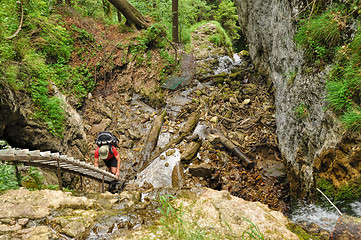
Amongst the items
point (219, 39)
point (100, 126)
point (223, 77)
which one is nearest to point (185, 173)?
point (100, 126)

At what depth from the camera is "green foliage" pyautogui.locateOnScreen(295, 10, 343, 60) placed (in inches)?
157

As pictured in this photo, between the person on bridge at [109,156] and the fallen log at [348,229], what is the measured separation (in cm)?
486

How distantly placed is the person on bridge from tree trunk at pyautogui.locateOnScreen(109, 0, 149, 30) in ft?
31.9

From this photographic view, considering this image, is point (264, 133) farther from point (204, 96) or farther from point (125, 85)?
point (125, 85)

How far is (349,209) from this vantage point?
3477 mm

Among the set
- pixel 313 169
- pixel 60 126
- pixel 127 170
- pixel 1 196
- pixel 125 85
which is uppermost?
pixel 125 85

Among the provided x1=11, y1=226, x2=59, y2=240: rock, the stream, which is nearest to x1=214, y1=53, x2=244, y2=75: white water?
the stream

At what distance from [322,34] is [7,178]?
671cm

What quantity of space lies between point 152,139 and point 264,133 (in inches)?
180

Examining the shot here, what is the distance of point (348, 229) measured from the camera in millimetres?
1762

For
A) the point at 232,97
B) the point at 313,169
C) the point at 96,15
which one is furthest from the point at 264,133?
the point at 96,15

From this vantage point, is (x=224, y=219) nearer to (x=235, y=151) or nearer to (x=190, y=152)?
(x=190, y=152)

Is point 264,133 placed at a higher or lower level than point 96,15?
lower

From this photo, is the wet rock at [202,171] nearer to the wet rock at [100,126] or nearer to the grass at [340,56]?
the grass at [340,56]
